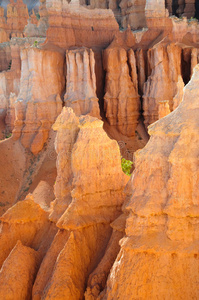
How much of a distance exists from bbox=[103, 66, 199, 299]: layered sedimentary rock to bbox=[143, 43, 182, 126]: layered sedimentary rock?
2349 centimetres

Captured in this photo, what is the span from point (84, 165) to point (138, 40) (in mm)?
26168

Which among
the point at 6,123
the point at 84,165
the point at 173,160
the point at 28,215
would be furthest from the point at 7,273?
the point at 6,123

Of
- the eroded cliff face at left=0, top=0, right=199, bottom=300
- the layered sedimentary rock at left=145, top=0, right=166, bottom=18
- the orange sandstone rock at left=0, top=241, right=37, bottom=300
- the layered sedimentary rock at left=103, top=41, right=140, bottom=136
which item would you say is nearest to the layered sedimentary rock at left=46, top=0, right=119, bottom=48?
the layered sedimentary rock at left=103, top=41, right=140, bottom=136

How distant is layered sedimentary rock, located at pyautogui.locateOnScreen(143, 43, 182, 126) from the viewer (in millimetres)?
32438

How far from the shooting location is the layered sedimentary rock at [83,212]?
37.0 feet

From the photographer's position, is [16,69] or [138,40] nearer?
[138,40]

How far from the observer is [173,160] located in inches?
341

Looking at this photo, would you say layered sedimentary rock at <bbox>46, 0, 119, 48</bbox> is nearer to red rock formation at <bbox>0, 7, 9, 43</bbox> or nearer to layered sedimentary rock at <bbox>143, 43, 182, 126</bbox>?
layered sedimentary rock at <bbox>143, 43, 182, 126</bbox>

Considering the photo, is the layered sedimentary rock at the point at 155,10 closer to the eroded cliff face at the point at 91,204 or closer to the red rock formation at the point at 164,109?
the eroded cliff face at the point at 91,204

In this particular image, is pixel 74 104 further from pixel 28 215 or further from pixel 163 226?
pixel 163 226

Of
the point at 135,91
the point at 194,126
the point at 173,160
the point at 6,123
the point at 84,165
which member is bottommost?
the point at 6,123

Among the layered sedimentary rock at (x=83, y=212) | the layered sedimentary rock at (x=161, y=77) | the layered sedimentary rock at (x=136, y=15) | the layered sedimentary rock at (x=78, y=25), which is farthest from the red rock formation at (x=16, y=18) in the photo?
the layered sedimentary rock at (x=83, y=212)

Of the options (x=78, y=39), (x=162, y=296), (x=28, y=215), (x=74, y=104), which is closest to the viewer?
(x=162, y=296)

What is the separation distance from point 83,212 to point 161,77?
2243cm
